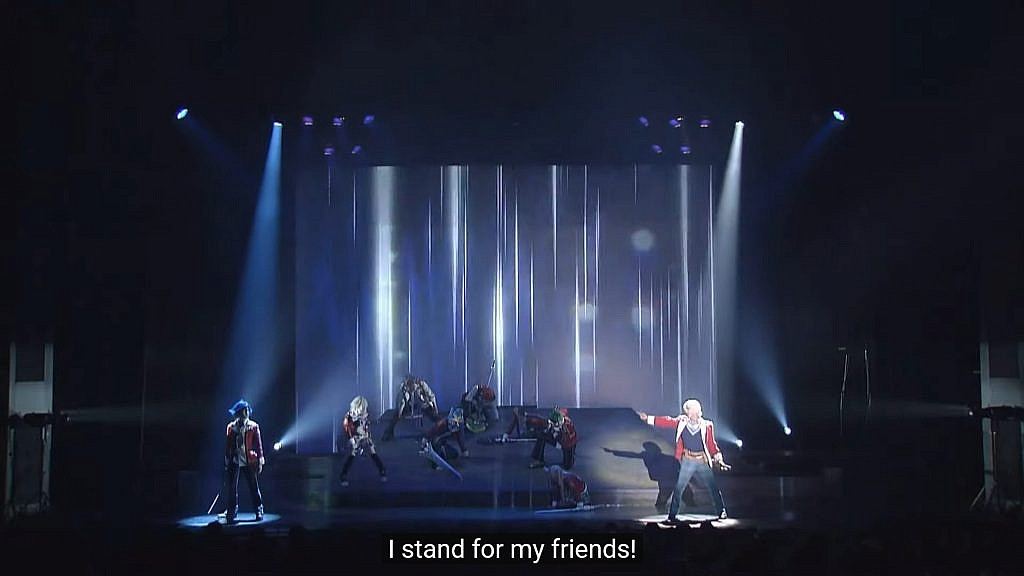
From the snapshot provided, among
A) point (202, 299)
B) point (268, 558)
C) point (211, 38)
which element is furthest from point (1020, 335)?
point (202, 299)

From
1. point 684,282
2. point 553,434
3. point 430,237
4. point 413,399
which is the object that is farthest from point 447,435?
point 684,282

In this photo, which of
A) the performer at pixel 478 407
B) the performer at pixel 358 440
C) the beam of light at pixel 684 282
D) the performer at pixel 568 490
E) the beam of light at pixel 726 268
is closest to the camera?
the performer at pixel 568 490

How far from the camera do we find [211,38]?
32.3ft

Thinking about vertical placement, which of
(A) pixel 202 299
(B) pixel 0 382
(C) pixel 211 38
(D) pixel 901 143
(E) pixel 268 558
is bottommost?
(E) pixel 268 558

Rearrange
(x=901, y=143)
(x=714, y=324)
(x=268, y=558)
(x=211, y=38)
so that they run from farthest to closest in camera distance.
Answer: (x=714, y=324), (x=901, y=143), (x=211, y=38), (x=268, y=558)

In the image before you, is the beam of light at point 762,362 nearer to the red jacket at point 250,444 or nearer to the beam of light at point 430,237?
the beam of light at point 430,237

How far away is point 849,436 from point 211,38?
871 cm

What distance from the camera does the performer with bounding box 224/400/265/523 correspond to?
10391mm

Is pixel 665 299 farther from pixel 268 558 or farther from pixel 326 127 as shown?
pixel 268 558

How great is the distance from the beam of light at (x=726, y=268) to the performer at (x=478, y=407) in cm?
336

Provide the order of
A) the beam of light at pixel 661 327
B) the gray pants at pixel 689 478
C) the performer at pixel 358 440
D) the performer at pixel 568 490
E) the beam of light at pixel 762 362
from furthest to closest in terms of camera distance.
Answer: the beam of light at pixel 661 327, the beam of light at pixel 762 362, the performer at pixel 358 440, the performer at pixel 568 490, the gray pants at pixel 689 478

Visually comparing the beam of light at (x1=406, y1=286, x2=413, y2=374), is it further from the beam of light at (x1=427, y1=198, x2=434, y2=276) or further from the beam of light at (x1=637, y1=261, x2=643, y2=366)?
the beam of light at (x1=637, y1=261, x2=643, y2=366)

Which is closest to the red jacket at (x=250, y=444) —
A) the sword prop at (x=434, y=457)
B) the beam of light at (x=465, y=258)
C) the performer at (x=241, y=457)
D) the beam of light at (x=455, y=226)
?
the performer at (x=241, y=457)

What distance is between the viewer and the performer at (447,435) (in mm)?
11984
